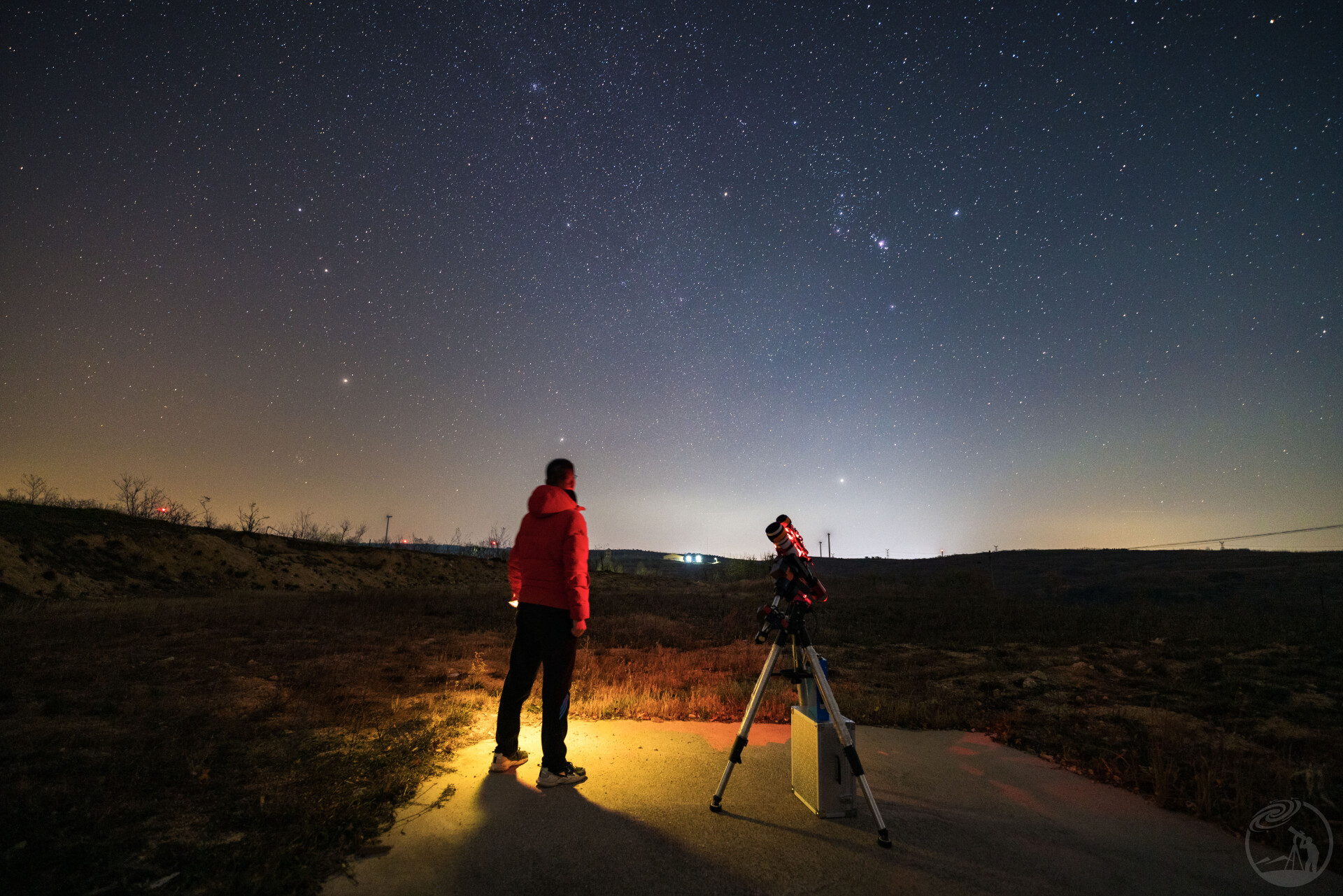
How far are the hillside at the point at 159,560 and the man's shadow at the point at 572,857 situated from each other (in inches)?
962

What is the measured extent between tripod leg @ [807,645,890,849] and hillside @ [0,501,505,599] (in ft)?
85.4

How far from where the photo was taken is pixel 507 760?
4.79 metres

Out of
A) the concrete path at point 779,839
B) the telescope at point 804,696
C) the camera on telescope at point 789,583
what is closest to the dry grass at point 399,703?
the concrete path at point 779,839

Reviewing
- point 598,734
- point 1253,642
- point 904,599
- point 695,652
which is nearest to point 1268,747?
point 598,734

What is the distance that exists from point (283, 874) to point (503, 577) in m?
40.9

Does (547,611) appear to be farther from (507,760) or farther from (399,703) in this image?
(399,703)

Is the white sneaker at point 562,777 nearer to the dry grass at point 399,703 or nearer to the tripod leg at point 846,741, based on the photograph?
the dry grass at point 399,703

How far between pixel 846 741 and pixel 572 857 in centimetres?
180

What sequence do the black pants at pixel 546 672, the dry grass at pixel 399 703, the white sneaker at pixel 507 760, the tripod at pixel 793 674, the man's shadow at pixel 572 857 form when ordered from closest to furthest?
the man's shadow at pixel 572 857 < the dry grass at pixel 399 703 < the tripod at pixel 793 674 < the black pants at pixel 546 672 < the white sneaker at pixel 507 760

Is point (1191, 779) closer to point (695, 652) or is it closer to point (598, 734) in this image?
point (598, 734)

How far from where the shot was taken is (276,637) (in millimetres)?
12672

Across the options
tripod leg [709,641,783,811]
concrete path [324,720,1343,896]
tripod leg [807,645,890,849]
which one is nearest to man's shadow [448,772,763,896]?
concrete path [324,720,1343,896]

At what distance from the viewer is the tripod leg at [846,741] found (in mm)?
3520

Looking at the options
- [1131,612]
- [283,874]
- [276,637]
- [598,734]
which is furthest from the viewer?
[1131,612]
